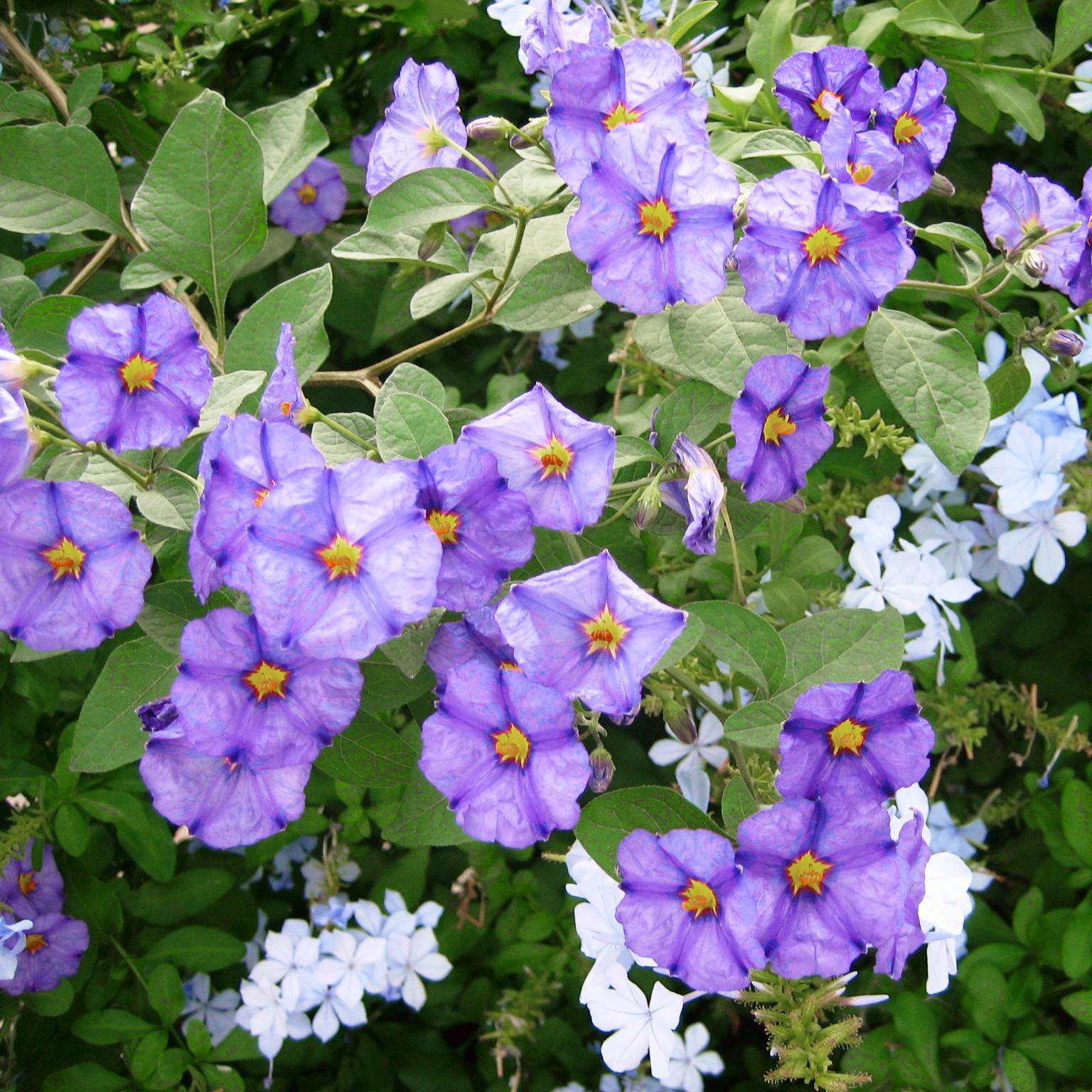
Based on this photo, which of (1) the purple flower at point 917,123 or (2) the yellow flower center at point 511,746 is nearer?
(2) the yellow flower center at point 511,746

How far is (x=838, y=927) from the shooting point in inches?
28.4

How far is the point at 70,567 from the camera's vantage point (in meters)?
0.75

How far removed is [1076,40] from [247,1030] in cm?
154

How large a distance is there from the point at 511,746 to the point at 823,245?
15.5 inches

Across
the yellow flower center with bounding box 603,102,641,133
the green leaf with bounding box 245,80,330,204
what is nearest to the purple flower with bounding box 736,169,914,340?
the yellow flower center with bounding box 603,102,641,133

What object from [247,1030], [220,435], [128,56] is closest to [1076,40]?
[220,435]

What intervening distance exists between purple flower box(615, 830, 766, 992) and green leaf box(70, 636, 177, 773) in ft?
1.19

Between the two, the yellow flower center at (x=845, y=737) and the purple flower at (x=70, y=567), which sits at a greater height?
the purple flower at (x=70, y=567)

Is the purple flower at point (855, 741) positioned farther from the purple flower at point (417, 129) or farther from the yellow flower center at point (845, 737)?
the purple flower at point (417, 129)

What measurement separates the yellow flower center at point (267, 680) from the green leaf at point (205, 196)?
419mm

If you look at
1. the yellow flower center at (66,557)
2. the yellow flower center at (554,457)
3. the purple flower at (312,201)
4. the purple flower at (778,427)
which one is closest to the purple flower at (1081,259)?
the purple flower at (778,427)

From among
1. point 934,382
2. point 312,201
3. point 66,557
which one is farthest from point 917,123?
point 312,201

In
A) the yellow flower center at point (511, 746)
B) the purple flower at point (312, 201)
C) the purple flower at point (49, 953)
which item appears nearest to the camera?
the yellow flower center at point (511, 746)

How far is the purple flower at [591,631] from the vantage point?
0.68m
